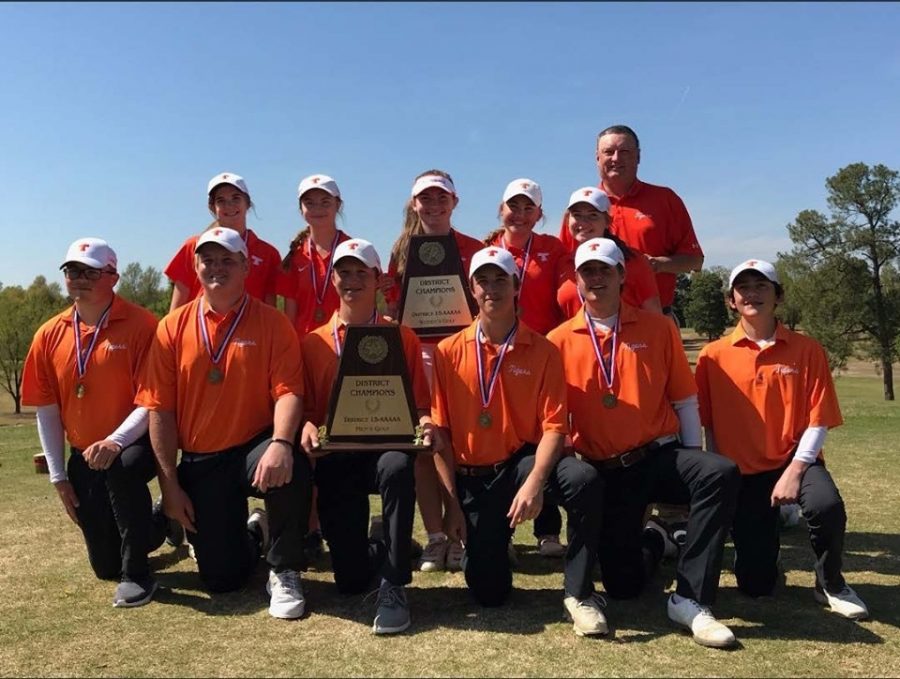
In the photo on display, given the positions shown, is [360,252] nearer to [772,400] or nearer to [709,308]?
[772,400]

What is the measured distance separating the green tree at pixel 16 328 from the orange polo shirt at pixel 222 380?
49953mm

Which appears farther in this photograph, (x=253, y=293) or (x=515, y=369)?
(x=253, y=293)

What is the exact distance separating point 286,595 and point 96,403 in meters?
1.94

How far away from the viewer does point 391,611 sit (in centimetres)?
448

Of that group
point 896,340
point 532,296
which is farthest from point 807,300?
point 532,296

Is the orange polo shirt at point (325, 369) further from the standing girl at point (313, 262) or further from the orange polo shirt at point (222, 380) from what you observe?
the standing girl at point (313, 262)

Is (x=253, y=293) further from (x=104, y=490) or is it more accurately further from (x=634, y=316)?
(x=634, y=316)

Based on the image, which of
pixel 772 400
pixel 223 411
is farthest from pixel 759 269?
pixel 223 411

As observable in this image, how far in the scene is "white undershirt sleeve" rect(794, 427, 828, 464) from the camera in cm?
487

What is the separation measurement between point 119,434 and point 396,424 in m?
1.90

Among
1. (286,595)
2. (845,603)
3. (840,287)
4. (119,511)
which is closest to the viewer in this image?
(845,603)

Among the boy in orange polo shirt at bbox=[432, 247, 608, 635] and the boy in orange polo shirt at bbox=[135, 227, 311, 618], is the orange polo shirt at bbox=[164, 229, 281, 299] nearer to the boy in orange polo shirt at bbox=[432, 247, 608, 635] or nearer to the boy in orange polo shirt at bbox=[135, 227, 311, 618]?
the boy in orange polo shirt at bbox=[135, 227, 311, 618]

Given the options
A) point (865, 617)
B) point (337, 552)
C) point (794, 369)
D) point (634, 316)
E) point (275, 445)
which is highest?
point (634, 316)

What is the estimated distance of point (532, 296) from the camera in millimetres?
5914
